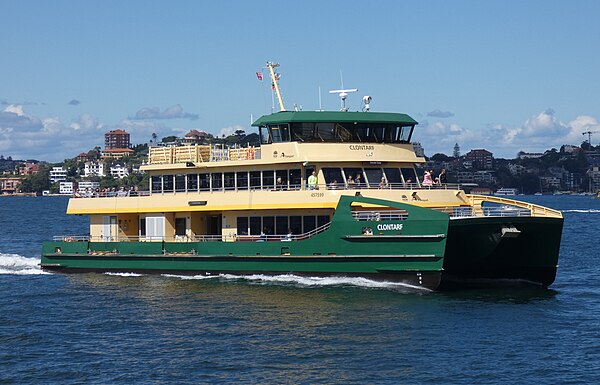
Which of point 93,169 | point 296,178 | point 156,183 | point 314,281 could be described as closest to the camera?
point 314,281

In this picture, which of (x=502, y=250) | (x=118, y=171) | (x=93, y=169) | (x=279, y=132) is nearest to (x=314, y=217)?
(x=279, y=132)

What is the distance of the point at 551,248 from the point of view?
31734 mm

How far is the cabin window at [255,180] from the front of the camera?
3569 cm

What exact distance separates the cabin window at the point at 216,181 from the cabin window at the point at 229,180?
8.8 inches

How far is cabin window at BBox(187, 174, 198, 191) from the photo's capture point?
37.5 meters

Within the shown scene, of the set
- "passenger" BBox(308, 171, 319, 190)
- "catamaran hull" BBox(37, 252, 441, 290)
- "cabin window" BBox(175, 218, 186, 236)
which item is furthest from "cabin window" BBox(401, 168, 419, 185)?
"cabin window" BBox(175, 218, 186, 236)

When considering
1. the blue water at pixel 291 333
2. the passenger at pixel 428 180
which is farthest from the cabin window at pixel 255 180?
the passenger at pixel 428 180

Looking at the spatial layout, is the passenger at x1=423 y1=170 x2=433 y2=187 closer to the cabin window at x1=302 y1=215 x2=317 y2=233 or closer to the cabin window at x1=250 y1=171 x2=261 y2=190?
the cabin window at x1=302 y1=215 x2=317 y2=233

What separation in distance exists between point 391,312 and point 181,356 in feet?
22.6

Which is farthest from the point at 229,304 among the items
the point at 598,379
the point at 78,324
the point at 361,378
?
the point at 598,379

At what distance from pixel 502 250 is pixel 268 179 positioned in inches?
346

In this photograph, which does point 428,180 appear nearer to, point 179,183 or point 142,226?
point 179,183

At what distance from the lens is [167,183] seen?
3850cm

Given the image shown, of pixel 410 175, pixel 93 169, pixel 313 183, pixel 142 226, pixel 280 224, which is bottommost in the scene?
pixel 142 226
